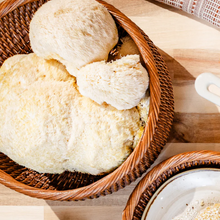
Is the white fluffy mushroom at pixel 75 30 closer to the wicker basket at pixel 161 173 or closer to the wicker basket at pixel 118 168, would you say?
the wicker basket at pixel 118 168

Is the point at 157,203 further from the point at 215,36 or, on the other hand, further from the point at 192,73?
the point at 215,36

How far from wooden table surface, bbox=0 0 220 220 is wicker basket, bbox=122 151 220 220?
70mm

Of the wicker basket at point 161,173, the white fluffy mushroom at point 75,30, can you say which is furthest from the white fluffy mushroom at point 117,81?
the wicker basket at point 161,173

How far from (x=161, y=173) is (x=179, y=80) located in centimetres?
24

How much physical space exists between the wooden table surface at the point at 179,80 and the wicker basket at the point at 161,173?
2.8 inches

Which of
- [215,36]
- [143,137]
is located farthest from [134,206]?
[215,36]

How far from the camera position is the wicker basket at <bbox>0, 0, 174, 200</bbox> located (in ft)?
1.52

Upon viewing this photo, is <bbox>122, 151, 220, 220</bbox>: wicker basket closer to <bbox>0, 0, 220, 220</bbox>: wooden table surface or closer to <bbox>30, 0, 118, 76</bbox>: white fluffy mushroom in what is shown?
<bbox>0, 0, 220, 220</bbox>: wooden table surface

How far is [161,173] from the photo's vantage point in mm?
536

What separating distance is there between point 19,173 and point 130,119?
285mm

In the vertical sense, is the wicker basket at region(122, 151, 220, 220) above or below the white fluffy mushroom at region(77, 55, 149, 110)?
below

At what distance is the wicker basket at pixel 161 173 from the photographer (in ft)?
1.73

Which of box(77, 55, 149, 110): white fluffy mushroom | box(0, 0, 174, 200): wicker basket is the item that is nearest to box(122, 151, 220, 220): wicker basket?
box(0, 0, 174, 200): wicker basket

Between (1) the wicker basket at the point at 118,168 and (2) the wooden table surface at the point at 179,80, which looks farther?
(2) the wooden table surface at the point at 179,80
